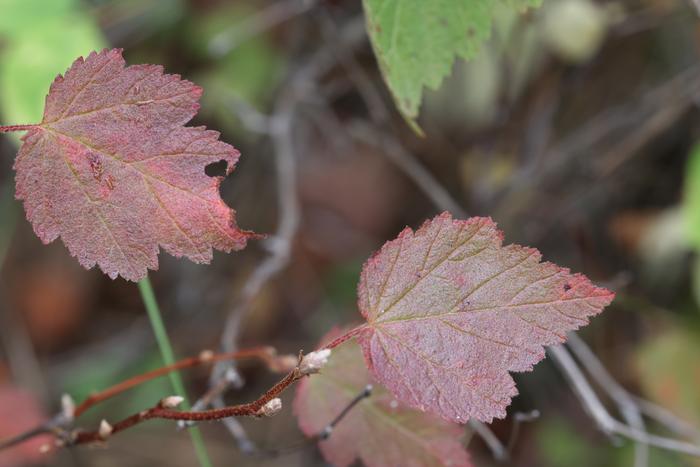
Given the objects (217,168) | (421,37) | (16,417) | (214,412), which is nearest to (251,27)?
(217,168)

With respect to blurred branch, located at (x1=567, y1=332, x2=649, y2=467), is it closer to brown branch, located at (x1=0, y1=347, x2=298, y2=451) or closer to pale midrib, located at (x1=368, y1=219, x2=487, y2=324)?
brown branch, located at (x1=0, y1=347, x2=298, y2=451)

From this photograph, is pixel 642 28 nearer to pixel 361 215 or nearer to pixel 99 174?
pixel 361 215

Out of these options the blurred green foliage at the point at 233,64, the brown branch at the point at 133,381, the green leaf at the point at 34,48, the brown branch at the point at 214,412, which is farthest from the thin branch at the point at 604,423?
the blurred green foliage at the point at 233,64

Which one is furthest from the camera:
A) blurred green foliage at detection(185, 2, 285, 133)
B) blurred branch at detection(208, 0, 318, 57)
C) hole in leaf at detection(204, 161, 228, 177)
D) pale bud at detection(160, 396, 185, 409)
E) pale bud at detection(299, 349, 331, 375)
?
hole in leaf at detection(204, 161, 228, 177)

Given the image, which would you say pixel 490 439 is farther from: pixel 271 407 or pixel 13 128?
pixel 13 128

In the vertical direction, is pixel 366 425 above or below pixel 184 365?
below

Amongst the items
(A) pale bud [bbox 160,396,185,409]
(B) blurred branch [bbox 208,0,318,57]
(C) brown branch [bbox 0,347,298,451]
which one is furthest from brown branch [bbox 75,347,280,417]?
(B) blurred branch [bbox 208,0,318,57]
